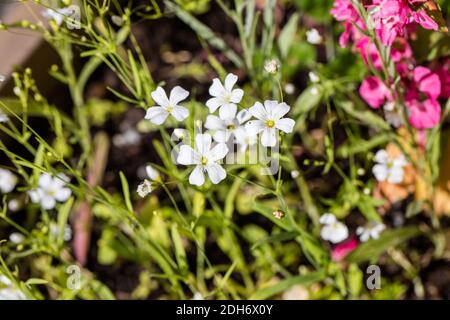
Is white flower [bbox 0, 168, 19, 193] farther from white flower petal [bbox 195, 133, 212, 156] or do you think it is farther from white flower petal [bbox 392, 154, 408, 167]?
white flower petal [bbox 392, 154, 408, 167]

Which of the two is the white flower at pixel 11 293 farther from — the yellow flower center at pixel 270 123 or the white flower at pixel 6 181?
the yellow flower center at pixel 270 123

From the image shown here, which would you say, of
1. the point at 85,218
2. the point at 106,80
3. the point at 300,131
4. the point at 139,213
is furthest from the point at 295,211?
the point at 106,80

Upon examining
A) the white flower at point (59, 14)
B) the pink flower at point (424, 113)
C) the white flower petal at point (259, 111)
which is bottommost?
the white flower petal at point (259, 111)

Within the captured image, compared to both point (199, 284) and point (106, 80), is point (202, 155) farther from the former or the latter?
point (106, 80)

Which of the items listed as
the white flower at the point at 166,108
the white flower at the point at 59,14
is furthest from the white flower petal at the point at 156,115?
the white flower at the point at 59,14

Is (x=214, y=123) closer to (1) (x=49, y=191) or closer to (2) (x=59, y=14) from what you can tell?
(2) (x=59, y=14)

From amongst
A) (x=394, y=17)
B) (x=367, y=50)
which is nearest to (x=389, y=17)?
(x=394, y=17)
